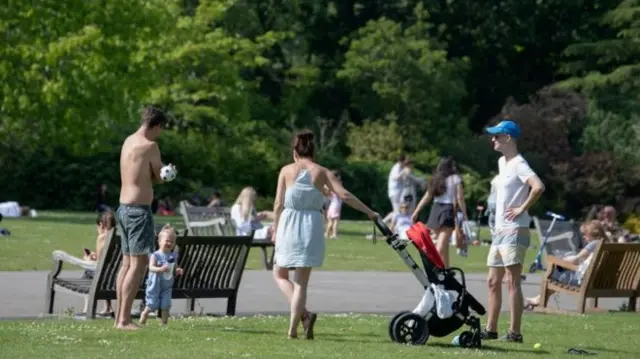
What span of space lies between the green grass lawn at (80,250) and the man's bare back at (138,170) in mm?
9517

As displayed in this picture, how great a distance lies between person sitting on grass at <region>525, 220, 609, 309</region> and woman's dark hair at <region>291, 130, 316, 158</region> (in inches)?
245

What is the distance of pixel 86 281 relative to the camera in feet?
52.6

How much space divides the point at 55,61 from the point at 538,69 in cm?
3522

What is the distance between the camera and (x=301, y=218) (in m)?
12.5

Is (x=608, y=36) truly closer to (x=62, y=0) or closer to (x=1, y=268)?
(x=62, y=0)

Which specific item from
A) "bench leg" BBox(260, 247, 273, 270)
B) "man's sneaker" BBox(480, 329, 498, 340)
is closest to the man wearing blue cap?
"man's sneaker" BBox(480, 329, 498, 340)

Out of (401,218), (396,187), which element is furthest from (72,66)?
(401,218)

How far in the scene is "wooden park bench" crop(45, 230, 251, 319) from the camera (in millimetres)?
14953

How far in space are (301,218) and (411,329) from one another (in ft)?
4.18

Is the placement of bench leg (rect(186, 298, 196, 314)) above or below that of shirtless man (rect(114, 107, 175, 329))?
below

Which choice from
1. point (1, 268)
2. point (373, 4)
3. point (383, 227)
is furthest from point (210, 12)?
point (383, 227)

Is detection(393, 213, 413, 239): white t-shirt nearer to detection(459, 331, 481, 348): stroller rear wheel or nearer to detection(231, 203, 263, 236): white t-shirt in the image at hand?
detection(231, 203, 263, 236): white t-shirt

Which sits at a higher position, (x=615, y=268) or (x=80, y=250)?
(x=615, y=268)

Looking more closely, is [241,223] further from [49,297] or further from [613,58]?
[613,58]
